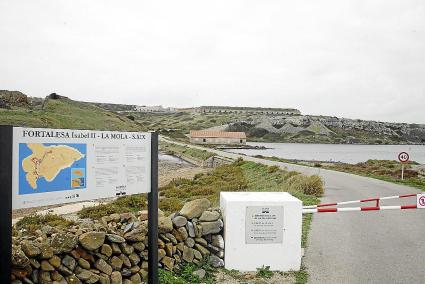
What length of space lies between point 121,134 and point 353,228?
6540mm

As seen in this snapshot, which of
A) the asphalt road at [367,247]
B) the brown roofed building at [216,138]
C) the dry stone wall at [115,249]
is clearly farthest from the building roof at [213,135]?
the dry stone wall at [115,249]

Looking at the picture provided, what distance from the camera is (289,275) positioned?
643 centimetres

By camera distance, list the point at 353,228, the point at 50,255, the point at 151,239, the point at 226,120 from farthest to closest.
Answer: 1. the point at 226,120
2. the point at 353,228
3. the point at 151,239
4. the point at 50,255

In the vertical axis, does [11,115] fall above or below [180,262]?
above

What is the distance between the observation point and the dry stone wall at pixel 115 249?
5.04 m

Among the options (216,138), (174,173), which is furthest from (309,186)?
(216,138)

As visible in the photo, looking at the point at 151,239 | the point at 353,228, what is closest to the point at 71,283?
the point at 151,239

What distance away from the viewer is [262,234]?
6590 millimetres

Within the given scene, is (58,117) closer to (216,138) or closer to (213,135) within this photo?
(213,135)

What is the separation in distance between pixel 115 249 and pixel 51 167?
192 centimetres

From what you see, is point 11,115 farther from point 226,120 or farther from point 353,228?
point 226,120

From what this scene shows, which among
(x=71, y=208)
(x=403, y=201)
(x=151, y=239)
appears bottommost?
(x=71, y=208)

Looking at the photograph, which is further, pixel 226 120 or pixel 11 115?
pixel 226 120

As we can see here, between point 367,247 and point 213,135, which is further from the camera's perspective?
point 213,135
